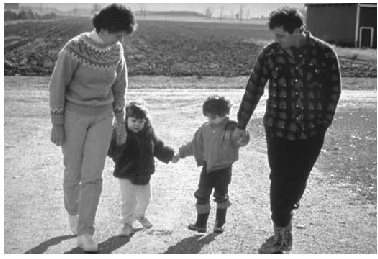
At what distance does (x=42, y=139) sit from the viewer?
9.28m

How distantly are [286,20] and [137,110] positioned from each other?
1.27 metres

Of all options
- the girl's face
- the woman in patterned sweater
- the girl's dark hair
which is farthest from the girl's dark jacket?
the girl's dark hair

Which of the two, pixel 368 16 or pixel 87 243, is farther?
pixel 368 16

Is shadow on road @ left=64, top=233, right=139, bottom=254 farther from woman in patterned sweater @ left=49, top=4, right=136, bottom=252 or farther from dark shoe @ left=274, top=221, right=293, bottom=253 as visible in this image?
dark shoe @ left=274, top=221, right=293, bottom=253

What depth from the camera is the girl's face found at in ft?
15.1

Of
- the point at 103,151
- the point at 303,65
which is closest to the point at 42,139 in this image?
the point at 103,151

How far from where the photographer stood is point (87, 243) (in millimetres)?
4652

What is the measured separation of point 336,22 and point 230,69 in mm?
20625

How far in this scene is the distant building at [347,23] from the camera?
39.3m

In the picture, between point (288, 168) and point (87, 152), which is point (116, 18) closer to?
point (87, 152)

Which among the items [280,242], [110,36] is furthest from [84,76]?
[280,242]

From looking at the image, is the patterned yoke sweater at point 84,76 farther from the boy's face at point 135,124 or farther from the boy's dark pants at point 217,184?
the boy's dark pants at point 217,184

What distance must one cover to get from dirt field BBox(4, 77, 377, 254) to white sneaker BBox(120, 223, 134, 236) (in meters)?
0.04

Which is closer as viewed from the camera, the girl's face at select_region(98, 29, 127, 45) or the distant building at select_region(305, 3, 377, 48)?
the girl's face at select_region(98, 29, 127, 45)
